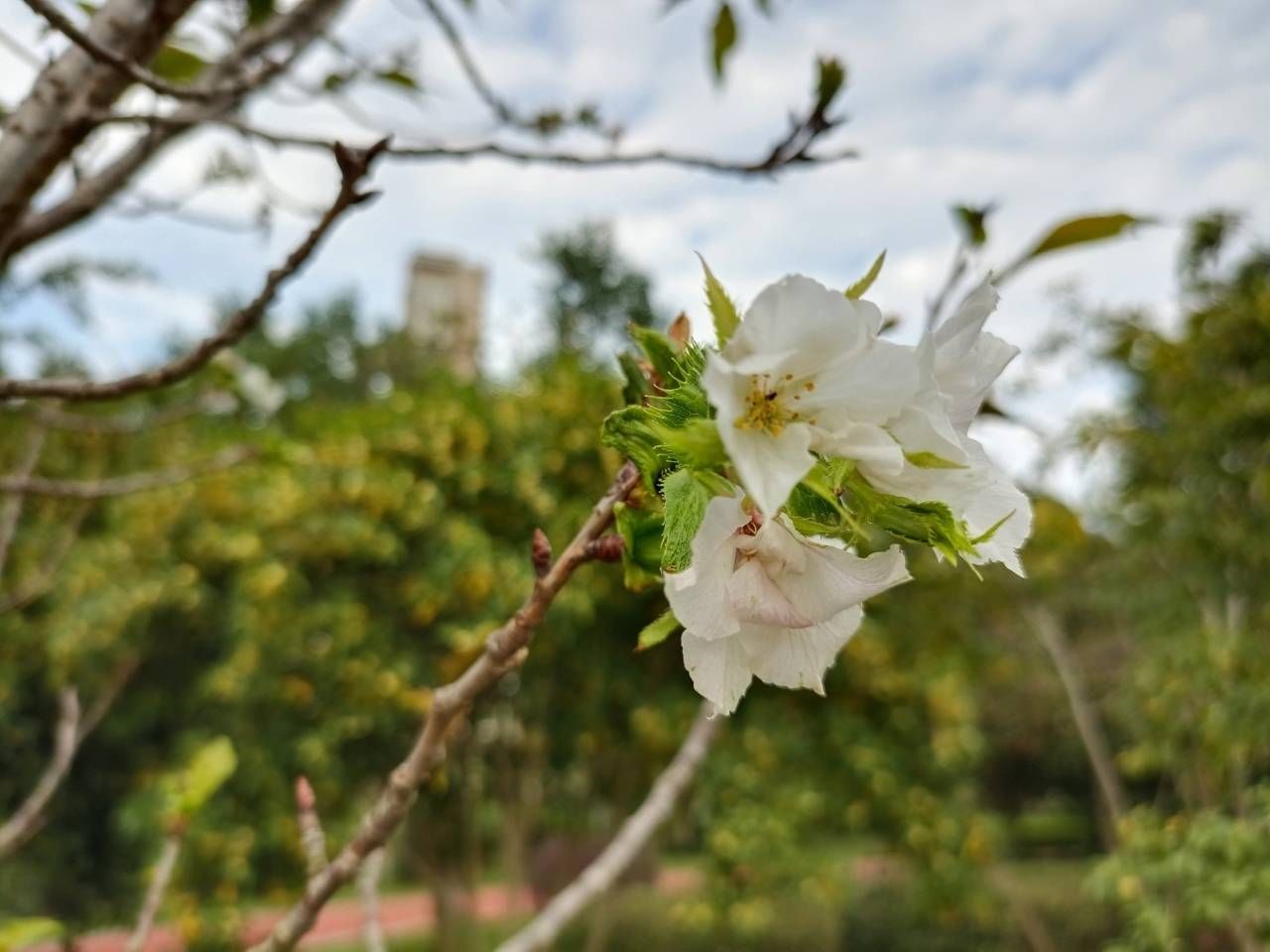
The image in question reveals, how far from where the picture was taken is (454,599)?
5.08 meters

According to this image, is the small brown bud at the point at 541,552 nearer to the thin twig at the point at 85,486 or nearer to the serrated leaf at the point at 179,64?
the thin twig at the point at 85,486

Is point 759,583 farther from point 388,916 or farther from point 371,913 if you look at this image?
point 388,916

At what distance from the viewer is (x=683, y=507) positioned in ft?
1.46

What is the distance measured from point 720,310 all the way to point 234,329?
2.07ft

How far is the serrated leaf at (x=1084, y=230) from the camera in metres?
0.99

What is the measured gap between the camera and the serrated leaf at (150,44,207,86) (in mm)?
1374

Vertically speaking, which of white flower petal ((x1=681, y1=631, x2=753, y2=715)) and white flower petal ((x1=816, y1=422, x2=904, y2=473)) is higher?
white flower petal ((x1=816, y1=422, x2=904, y2=473))

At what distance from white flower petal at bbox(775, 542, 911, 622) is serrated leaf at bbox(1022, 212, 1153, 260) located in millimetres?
730

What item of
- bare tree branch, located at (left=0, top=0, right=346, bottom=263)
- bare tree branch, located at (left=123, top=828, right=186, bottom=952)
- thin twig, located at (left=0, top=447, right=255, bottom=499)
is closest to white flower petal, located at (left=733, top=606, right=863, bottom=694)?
bare tree branch, located at (left=123, top=828, right=186, bottom=952)

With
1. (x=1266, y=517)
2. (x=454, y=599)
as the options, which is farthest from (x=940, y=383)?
(x=1266, y=517)

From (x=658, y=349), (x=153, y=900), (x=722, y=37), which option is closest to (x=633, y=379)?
(x=658, y=349)

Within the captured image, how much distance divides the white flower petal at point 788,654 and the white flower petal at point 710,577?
0.03 meters

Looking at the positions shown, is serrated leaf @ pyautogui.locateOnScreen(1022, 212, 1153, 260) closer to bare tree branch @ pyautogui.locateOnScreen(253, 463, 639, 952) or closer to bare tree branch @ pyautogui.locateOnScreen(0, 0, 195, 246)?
bare tree branch @ pyautogui.locateOnScreen(253, 463, 639, 952)

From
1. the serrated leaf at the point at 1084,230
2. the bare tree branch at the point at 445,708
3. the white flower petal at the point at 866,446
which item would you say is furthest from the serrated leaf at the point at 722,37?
the white flower petal at the point at 866,446
